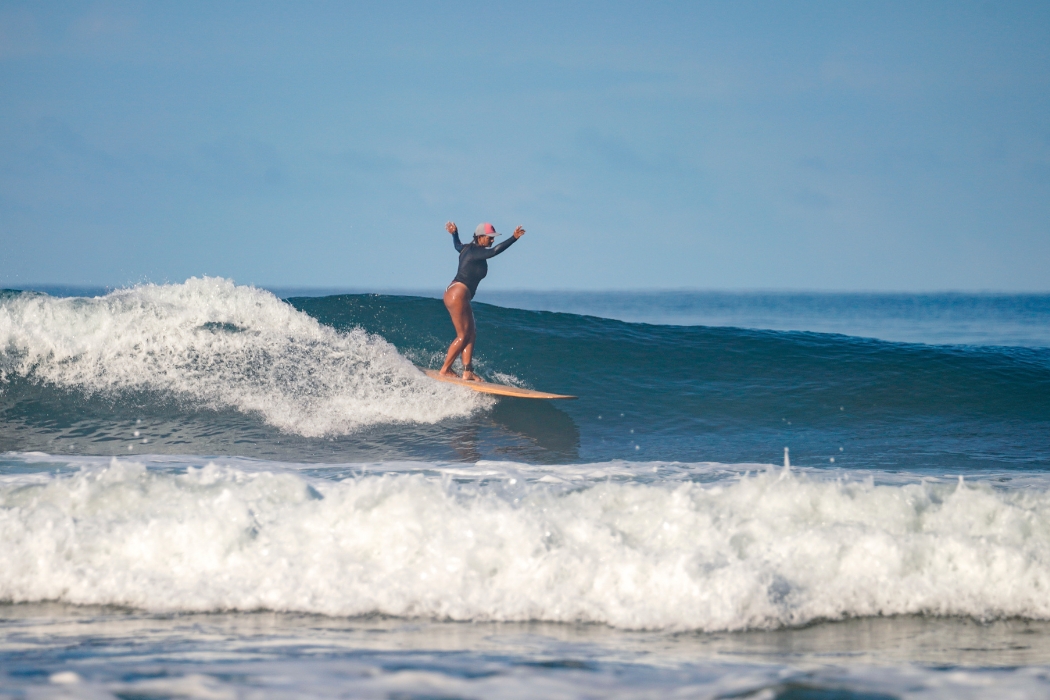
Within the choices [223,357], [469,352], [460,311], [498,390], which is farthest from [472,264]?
[223,357]

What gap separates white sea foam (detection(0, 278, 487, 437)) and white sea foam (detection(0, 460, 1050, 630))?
371cm

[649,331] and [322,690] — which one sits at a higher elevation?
[649,331]

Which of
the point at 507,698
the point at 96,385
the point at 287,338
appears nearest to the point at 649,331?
the point at 287,338

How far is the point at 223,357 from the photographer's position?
9961 mm

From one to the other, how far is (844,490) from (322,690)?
11.0 feet

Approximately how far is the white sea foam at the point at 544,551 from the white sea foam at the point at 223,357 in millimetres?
3714

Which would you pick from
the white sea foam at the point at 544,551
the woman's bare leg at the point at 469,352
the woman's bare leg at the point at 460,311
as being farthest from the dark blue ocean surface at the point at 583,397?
the white sea foam at the point at 544,551

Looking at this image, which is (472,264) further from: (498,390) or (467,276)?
(498,390)

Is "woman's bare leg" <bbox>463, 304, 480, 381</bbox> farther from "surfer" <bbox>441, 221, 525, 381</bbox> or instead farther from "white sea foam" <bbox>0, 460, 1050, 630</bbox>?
"white sea foam" <bbox>0, 460, 1050, 630</bbox>

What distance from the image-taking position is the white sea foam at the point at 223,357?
8.81m

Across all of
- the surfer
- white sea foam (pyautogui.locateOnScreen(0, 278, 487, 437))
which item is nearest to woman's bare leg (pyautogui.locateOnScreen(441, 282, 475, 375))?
the surfer

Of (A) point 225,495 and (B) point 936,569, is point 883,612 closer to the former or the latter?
(B) point 936,569

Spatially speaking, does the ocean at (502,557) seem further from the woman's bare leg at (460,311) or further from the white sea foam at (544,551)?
the woman's bare leg at (460,311)

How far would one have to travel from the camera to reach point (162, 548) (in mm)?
4211
